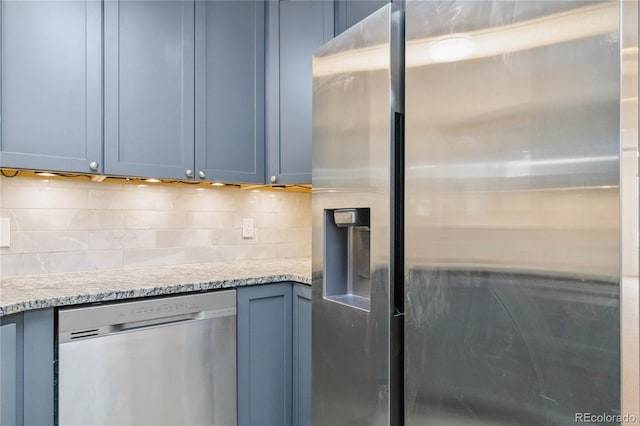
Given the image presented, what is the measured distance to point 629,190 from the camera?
0.70 m

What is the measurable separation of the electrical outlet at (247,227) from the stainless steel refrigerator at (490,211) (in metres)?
1.11

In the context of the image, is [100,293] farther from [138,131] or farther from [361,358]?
[361,358]

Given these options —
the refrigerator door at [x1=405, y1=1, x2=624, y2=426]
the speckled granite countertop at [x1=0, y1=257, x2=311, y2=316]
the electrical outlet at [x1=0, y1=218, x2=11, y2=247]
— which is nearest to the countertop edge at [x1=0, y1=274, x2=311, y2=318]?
the speckled granite countertop at [x1=0, y1=257, x2=311, y2=316]

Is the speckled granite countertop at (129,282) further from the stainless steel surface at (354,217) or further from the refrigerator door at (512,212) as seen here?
the refrigerator door at (512,212)

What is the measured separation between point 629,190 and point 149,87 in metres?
1.75

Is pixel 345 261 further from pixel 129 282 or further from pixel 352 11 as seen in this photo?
pixel 352 11

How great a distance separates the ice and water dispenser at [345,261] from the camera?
4.41 ft

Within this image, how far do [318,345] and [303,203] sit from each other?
1276mm

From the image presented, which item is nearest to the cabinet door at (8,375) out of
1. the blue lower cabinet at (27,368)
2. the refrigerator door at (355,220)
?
the blue lower cabinet at (27,368)

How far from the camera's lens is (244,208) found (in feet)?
7.57

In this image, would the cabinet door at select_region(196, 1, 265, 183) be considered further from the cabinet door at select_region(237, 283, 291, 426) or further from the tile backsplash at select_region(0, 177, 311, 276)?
the cabinet door at select_region(237, 283, 291, 426)

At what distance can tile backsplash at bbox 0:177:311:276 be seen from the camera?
170 cm

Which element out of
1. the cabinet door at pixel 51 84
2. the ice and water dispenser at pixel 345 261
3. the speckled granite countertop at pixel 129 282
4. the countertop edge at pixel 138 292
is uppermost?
the cabinet door at pixel 51 84

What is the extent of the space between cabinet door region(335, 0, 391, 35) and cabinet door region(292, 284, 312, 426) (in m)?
1.13
